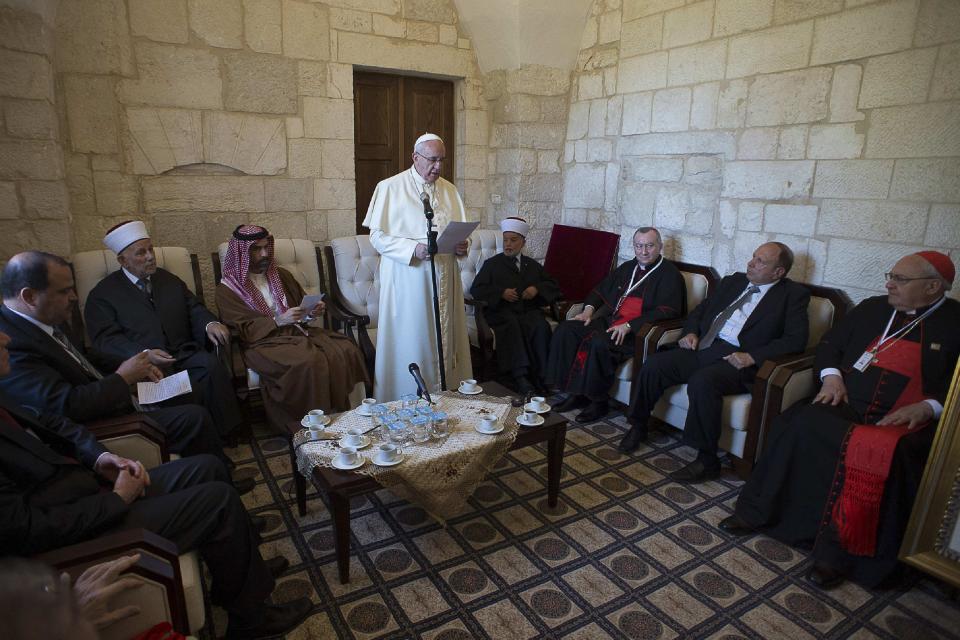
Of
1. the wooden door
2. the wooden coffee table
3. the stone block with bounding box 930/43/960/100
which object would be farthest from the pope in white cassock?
the stone block with bounding box 930/43/960/100

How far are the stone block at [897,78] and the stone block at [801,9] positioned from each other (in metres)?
0.38

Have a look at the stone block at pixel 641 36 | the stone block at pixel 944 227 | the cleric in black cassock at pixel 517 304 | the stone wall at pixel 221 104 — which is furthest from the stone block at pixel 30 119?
the stone block at pixel 944 227

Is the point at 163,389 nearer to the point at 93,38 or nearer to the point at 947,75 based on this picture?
the point at 93,38

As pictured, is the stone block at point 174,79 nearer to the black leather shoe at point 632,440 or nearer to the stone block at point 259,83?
the stone block at point 259,83


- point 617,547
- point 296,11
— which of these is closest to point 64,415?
point 617,547

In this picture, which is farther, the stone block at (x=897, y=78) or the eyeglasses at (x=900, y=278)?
the stone block at (x=897, y=78)

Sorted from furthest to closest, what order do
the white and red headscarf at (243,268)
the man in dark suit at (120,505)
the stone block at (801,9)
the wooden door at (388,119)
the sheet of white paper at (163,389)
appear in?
1. the wooden door at (388,119)
2. the white and red headscarf at (243,268)
3. the stone block at (801,9)
4. the sheet of white paper at (163,389)
5. the man in dark suit at (120,505)

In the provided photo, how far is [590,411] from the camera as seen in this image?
147 inches

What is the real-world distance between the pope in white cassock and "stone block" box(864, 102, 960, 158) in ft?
7.35

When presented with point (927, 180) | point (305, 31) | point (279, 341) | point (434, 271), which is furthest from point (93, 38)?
point (927, 180)

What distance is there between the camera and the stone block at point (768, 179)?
3396mm

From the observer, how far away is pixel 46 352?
7.02ft

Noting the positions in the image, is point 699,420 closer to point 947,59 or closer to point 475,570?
point 475,570

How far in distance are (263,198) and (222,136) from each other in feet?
1.57
